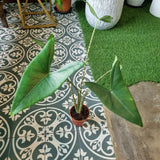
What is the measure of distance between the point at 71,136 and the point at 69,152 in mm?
104

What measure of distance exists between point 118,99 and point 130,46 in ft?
4.38

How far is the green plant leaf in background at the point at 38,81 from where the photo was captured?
0.53m

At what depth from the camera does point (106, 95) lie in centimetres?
60

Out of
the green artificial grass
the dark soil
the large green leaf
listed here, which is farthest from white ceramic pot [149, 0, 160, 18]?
the large green leaf

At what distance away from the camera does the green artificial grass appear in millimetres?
1542

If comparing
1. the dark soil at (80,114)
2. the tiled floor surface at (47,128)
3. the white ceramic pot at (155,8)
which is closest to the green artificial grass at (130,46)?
the white ceramic pot at (155,8)

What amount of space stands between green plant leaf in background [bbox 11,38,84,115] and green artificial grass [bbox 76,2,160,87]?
852 millimetres

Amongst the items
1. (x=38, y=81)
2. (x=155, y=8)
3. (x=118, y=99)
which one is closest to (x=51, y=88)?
(x=38, y=81)

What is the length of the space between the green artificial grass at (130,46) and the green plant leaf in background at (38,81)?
852 millimetres

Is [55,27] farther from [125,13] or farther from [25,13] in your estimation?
[125,13]

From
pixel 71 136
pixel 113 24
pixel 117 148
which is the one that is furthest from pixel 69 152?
pixel 113 24

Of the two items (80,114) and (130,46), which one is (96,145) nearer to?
(80,114)

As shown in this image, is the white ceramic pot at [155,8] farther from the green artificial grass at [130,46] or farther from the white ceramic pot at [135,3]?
the white ceramic pot at [135,3]

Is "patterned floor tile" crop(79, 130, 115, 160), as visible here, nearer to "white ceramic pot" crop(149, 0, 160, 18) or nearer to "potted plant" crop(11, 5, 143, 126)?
"potted plant" crop(11, 5, 143, 126)
